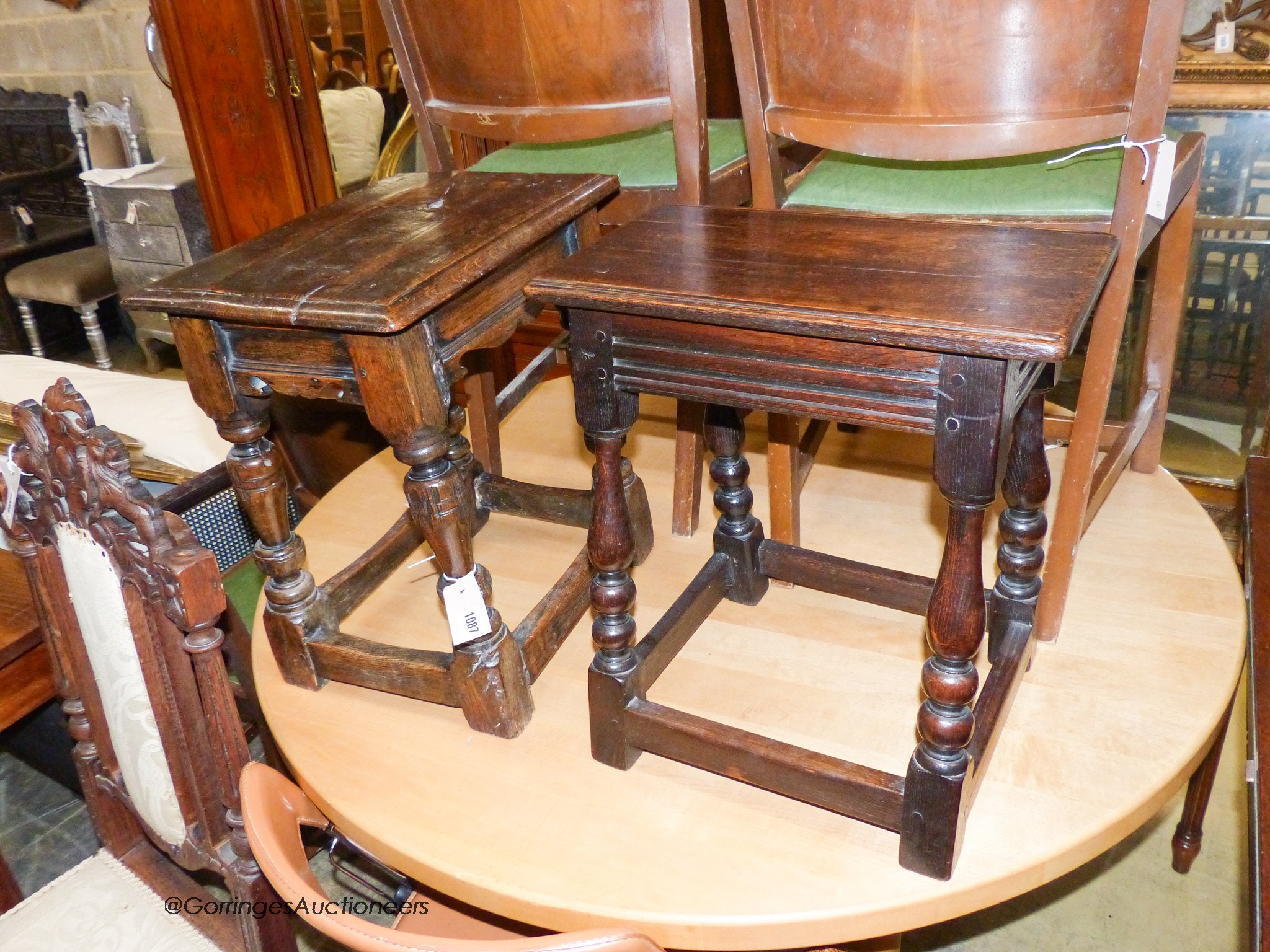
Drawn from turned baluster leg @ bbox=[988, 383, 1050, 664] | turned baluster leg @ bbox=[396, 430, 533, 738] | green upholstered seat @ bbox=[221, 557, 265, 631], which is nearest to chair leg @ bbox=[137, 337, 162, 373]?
green upholstered seat @ bbox=[221, 557, 265, 631]

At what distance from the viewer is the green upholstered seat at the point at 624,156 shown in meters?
1.50

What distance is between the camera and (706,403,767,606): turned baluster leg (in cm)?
135

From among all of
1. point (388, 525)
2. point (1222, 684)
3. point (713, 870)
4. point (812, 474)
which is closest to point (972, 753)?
point (713, 870)

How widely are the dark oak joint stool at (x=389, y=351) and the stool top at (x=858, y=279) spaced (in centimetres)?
13

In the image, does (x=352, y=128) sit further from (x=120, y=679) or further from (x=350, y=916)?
(x=350, y=916)

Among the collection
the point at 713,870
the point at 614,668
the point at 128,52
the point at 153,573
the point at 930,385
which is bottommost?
the point at 713,870

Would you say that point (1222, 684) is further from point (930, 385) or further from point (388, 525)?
point (388, 525)

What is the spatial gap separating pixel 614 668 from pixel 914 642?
1.44ft

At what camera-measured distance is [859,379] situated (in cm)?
84

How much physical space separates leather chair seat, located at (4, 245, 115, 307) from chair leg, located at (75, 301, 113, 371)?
3cm

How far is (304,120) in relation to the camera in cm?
280

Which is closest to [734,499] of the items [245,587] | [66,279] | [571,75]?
[571,75]

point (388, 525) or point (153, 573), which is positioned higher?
point (153, 573)

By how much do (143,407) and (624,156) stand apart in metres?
1.15
